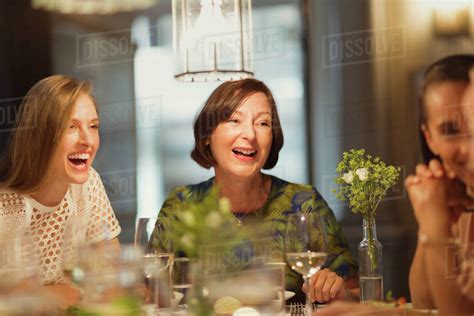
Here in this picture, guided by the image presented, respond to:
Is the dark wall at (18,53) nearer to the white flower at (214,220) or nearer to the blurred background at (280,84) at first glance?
the blurred background at (280,84)

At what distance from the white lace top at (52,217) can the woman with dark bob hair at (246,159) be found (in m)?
0.27

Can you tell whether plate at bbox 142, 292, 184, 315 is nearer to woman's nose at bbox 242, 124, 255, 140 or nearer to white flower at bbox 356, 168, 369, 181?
white flower at bbox 356, 168, 369, 181

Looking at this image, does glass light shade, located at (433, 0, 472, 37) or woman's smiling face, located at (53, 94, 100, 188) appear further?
woman's smiling face, located at (53, 94, 100, 188)

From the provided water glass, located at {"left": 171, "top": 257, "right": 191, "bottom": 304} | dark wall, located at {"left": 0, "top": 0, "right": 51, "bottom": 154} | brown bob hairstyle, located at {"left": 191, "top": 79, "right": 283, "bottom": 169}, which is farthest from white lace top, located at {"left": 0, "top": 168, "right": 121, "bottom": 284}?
water glass, located at {"left": 171, "top": 257, "right": 191, "bottom": 304}

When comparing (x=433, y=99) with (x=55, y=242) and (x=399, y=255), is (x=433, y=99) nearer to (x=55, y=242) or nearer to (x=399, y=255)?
(x=399, y=255)

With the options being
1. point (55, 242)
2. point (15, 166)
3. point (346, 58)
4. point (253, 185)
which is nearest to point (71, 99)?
point (15, 166)

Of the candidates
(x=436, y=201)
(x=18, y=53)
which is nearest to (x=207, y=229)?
(x=436, y=201)

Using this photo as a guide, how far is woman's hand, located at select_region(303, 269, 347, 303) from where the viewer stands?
2.46 metres

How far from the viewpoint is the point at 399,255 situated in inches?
136

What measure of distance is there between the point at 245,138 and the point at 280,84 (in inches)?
19.5

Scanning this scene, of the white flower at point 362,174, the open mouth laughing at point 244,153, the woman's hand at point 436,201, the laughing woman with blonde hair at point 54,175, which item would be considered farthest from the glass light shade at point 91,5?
the woman's hand at point 436,201

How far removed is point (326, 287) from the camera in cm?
246

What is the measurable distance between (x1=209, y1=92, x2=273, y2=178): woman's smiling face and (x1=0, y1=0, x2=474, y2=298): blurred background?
0.95 feet

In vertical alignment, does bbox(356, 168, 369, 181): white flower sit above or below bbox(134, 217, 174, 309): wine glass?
above
